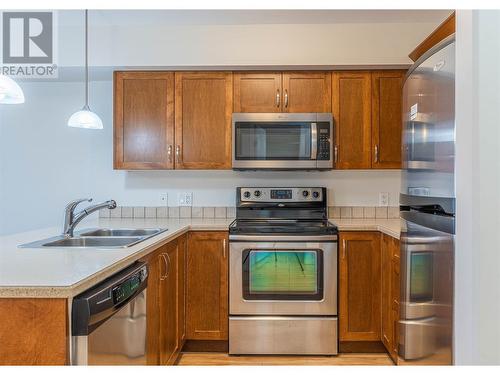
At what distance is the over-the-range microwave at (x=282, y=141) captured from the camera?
270 cm

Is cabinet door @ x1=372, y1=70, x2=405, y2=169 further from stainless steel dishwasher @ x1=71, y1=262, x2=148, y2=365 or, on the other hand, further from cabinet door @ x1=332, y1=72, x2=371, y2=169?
stainless steel dishwasher @ x1=71, y1=262, x2=148, y2=365

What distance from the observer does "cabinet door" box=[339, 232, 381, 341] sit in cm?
250

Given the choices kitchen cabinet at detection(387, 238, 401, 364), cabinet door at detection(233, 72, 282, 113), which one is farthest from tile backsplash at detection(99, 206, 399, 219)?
cabinet door at detection(233, 72, 282, 113)

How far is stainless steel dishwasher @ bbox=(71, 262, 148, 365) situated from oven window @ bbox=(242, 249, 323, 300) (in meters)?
1.03

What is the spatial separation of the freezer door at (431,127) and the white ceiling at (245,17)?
1293mm

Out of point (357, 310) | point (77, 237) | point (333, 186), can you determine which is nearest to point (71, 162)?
point (77, 237)

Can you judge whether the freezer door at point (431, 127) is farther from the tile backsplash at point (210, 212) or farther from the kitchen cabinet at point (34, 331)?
the tile backsplash at point (210, 212)

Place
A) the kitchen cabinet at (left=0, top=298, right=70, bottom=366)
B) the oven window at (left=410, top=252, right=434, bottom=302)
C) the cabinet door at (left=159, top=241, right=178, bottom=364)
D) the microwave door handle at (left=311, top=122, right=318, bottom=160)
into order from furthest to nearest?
the microwave door handle at (left=311, top=122, right=318, bottom=160)
the cabinet door at (left=159, top=241, right=178, bottom=364)
the oven window at (left=410, top=252, right=434, bottom=302)
the kitchen cabinet at (left=0, top=298, right=70, bottom=366)

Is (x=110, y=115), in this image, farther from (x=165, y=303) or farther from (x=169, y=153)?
(x=165, y=303)

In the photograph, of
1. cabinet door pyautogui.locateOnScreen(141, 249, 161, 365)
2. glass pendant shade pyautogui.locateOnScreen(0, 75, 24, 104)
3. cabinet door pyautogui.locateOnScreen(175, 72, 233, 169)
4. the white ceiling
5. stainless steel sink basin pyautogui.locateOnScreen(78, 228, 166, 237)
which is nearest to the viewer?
glass pendant shade pyautogui.locateOnScreen(0, 75, 24, 104)

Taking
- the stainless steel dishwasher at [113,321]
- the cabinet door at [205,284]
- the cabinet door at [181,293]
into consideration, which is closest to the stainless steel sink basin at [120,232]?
the cabinet door at [181,293]

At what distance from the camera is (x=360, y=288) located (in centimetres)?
251

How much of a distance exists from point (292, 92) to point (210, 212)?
1.24 metres

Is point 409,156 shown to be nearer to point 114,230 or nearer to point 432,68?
point 432,68
